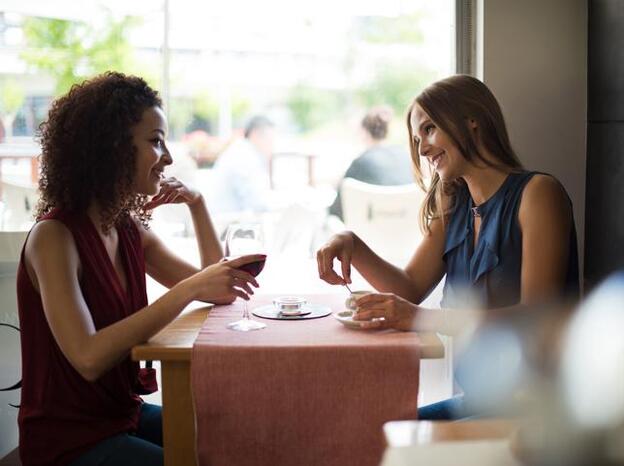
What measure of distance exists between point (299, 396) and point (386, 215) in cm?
166

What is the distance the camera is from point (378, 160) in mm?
3291

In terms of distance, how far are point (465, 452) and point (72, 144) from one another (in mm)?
1273

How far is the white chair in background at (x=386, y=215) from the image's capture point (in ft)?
10.1

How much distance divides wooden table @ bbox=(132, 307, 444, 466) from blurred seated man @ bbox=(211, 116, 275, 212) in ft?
6.67

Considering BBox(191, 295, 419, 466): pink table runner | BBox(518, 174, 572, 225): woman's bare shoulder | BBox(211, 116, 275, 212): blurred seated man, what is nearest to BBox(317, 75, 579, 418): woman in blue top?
BBox(518, 174, 572, 225): woman's bare shoulder

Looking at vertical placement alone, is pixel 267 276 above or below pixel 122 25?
below

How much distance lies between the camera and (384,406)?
1575 mm

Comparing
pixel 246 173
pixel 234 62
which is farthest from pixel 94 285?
pixel 246 173

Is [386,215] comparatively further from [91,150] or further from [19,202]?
[91,150]

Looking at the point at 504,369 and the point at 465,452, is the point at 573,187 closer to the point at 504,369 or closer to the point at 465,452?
the point at 504,369

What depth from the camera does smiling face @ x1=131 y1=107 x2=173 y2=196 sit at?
1892 millimetres

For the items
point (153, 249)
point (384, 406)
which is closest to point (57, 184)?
point (153, 249)

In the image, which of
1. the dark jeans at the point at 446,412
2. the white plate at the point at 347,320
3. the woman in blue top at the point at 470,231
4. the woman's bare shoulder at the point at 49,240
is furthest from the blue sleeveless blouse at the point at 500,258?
the woman's bare shoulder at the point at 49,240

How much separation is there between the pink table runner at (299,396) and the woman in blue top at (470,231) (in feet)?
0.50
